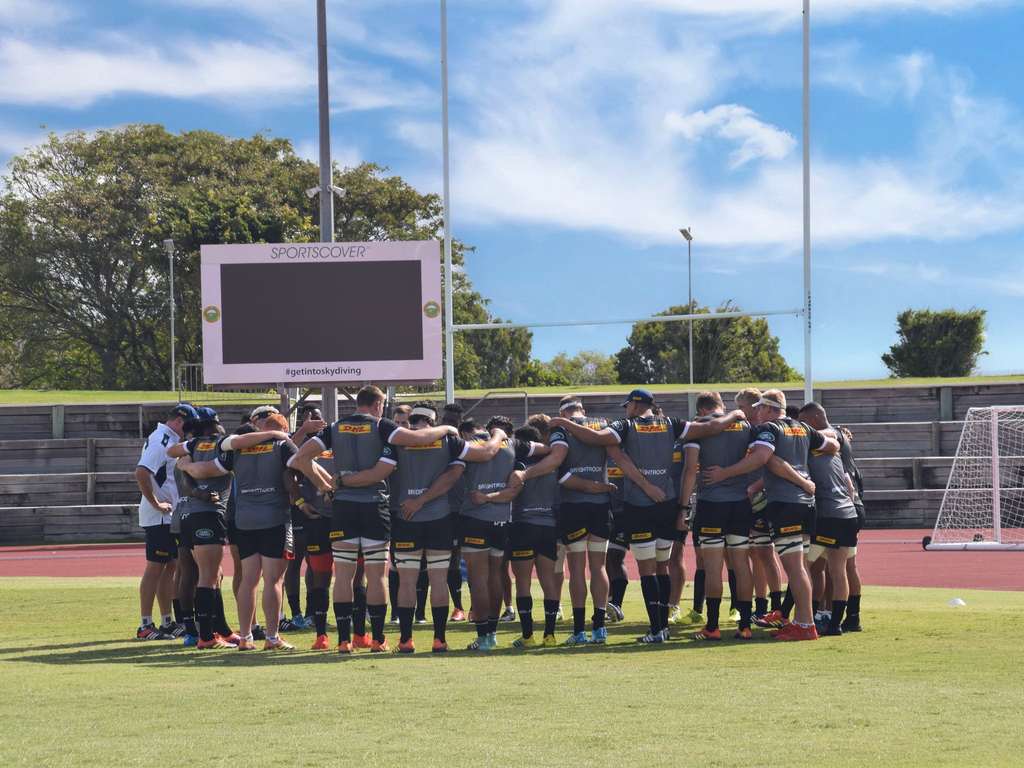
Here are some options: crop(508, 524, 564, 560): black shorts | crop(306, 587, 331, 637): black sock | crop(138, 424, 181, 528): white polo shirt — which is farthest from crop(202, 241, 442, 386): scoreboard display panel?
crop(508, 524, 564, 560): black shorts

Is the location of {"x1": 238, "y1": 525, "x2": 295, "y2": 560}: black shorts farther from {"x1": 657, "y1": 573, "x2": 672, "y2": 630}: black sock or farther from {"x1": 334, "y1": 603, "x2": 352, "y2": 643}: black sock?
{"x1": 657, "y1": 573, "x2": 672, "y2": 630}: black sock

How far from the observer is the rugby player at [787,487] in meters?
7.55

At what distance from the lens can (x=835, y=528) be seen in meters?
7.99

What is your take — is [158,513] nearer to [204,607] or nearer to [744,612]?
[204,607]

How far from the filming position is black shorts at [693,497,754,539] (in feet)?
25.4

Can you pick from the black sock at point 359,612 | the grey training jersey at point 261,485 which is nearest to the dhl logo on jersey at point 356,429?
the grey training jersey at point 261,485

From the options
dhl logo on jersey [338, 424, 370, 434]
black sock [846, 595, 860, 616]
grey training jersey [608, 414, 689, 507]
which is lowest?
black sock [846, 595, 860, 616]

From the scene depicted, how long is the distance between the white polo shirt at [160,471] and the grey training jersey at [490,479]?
2.74 metres

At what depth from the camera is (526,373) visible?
72.9 m

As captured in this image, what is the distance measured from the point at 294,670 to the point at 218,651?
57.8 inches

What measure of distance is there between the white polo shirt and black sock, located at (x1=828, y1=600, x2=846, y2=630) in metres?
5.60

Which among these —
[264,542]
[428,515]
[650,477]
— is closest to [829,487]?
[650,477]

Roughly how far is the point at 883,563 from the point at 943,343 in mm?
28738

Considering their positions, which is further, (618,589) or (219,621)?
(618,589)
